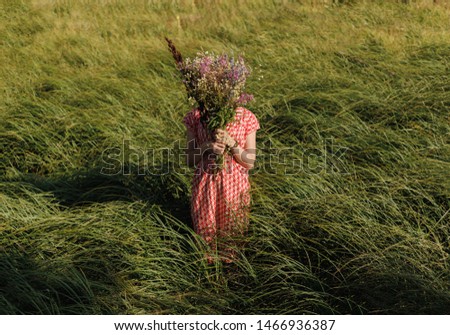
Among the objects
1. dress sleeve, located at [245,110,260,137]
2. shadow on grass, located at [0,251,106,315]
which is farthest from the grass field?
dress sleeve, located at [245,110,260,137]

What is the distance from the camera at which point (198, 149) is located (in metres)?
2.85

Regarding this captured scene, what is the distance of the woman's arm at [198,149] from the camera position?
2.63 metres

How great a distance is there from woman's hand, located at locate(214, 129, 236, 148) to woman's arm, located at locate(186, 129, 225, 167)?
21mm

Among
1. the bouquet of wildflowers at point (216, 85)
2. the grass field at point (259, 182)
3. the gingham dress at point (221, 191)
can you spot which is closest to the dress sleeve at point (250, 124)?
the gingham dress at point (221, 191)

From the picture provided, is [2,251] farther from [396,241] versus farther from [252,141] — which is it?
[396,241]

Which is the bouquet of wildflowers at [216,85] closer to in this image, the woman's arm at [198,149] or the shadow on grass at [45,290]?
the woman's arm at [198,149]

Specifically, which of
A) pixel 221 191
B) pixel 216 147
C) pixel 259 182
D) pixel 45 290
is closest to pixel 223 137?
pixel 216 147

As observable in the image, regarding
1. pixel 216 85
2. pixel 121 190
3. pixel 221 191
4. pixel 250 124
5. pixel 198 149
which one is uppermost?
pixel 216 85

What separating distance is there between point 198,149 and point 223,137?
0.26 m

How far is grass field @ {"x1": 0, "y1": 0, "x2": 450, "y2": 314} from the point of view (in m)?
2.60

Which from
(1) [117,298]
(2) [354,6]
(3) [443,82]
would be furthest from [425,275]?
(2) [354,6]

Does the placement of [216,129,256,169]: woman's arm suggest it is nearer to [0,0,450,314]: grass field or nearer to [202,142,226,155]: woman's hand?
[202,142,226,155]: woman's hand

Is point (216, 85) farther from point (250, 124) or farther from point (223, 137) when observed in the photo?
point (250, 124)

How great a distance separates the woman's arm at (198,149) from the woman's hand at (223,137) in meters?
0.02
